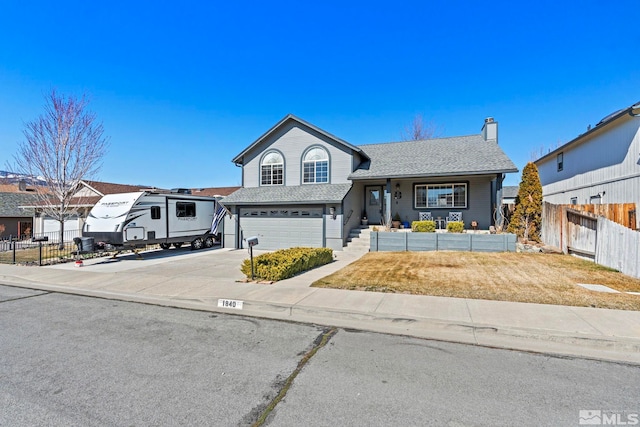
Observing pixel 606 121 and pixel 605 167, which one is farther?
pixel 605 167

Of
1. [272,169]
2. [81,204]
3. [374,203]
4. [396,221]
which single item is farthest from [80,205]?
[396,221]

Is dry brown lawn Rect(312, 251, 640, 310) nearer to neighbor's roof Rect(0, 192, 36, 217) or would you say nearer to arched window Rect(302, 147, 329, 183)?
arched window Rect(302, 147, 329, 183)

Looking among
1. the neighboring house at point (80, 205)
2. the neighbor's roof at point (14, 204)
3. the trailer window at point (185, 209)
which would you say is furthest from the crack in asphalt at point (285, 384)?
the neighbor's roof at point (14, 204)

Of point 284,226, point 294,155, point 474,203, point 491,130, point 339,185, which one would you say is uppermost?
point 491,130

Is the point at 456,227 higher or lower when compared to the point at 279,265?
higher

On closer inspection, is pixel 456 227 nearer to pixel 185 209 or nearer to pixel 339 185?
pixel 339 185

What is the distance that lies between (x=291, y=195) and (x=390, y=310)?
11.3 m

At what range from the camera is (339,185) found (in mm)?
16359

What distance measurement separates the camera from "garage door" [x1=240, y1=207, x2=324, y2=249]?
51.9 feet

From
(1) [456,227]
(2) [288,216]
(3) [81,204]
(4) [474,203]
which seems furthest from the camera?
(3) [81,204]

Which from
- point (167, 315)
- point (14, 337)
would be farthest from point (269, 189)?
point (14, 337)

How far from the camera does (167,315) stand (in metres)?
6.02

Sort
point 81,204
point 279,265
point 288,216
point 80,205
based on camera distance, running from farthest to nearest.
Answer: point 81,204, point 80,205, point 288,216, point 279,265

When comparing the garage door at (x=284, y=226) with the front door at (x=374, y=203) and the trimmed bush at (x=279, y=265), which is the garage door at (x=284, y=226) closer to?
the front door at (x=374, y=203)
